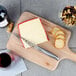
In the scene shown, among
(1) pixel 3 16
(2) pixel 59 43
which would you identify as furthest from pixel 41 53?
(1) pixel 3 16

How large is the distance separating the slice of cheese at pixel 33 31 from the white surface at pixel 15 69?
0.32 feet

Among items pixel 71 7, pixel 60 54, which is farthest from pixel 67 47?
pixel 71 7

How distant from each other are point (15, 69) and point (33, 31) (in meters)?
0.17

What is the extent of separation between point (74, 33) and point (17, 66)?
10.3 inches

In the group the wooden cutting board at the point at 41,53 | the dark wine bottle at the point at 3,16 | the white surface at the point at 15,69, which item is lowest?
the white surface at the point at 15,69

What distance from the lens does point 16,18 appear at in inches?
42.9

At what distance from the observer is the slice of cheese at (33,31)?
3.50 ft

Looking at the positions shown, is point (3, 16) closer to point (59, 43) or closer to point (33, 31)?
point (33, 31)

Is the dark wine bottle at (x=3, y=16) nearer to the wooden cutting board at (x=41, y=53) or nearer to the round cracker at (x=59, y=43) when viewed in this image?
the wooden cutting board at (x=41, y=53)

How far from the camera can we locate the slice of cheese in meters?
1.07

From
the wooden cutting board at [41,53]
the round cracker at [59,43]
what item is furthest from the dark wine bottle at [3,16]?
the round cracker at [59,43]

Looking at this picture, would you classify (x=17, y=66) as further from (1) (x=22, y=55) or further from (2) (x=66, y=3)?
(2) (x=66, y=3)

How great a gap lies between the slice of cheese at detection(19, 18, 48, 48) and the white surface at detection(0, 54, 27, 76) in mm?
98

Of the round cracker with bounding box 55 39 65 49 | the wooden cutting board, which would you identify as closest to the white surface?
the wooden cutting board
